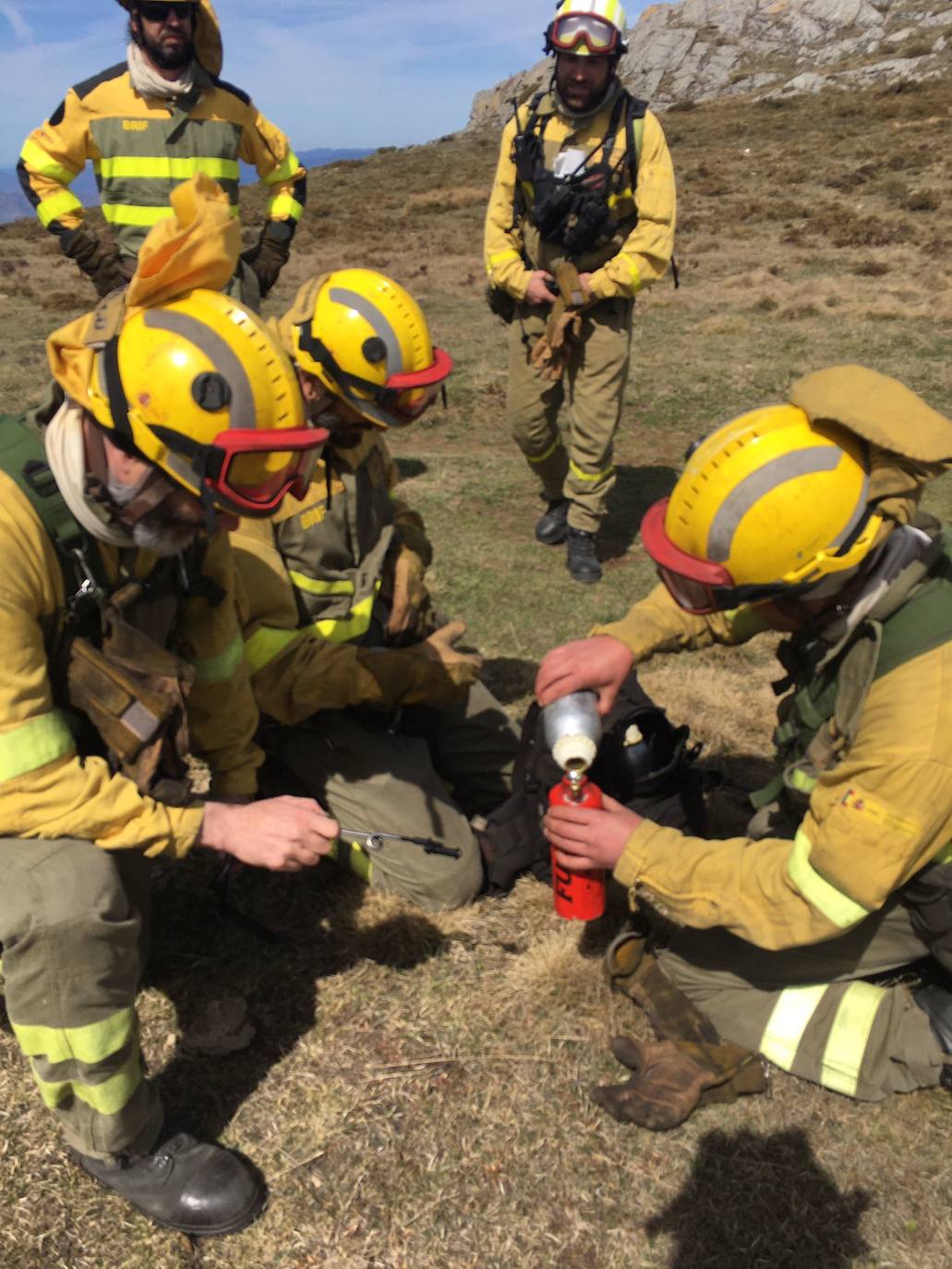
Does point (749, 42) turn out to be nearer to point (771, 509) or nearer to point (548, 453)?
point (548, 453)

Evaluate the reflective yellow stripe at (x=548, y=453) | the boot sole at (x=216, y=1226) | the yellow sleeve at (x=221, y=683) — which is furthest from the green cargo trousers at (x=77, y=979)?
the reflective yellow stripe at (x=548, y=453)

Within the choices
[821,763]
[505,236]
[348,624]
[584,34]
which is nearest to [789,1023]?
[821,763]

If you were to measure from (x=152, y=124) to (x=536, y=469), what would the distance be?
11.2 feet

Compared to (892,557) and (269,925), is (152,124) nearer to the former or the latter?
(269,925)

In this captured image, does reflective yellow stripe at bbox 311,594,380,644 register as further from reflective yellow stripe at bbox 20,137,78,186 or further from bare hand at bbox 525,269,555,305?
reflective yellow stripe at bbox 20,137,78,186

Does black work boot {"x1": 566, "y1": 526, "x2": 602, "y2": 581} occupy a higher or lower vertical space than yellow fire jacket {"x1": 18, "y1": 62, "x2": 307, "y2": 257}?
lower

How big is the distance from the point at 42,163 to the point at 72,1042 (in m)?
5.67

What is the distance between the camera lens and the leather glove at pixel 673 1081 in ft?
9.30

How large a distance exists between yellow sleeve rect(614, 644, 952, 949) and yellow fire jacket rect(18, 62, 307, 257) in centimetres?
485

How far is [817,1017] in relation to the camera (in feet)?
9.72

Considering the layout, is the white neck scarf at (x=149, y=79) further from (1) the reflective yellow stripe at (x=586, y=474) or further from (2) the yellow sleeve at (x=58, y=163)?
(1) the reflective yellow stripe at (x=586, y=474)

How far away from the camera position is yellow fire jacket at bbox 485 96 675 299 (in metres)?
5.90

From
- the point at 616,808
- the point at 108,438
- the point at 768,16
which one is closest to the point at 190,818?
the point at 108,438

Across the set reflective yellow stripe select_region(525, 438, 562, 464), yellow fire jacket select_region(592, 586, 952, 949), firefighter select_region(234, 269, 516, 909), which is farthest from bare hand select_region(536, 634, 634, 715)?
reflective yellow stripe select_region(525, 438, 562, 464)
